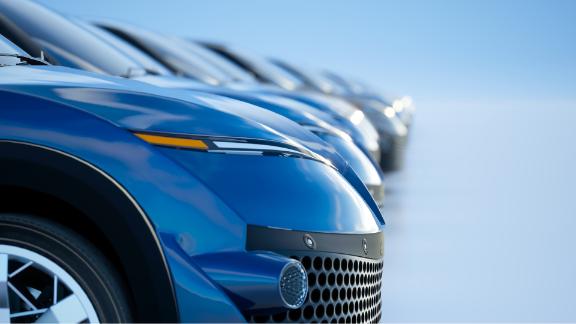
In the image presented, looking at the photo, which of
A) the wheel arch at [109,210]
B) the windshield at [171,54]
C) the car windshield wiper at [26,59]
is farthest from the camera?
the windshield at [171,54]

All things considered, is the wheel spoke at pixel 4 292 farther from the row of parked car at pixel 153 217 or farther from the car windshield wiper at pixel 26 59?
the car windshield wiper at pixel 26 59

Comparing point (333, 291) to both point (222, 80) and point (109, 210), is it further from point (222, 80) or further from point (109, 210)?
point (222, 80)

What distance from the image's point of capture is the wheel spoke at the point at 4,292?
8.23 feet

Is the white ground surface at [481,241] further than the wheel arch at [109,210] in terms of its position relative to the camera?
Yes

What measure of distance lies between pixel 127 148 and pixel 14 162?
0.98ft

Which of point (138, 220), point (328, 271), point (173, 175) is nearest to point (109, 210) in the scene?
point (138, 220)

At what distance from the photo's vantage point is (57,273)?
98.3 inches

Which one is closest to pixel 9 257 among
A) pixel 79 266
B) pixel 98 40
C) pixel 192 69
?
pixel 79 266

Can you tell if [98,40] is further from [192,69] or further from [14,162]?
[14,162]

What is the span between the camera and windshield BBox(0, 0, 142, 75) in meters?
4.70

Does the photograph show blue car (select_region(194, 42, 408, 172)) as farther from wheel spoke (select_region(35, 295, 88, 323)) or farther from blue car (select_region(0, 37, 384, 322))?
wheel spoke (select_region(35, 295, 88, 323))

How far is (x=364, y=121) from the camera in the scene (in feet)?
26.3

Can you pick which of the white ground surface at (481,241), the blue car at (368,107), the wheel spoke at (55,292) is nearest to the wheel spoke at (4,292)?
the wheel spoke at (55,292)

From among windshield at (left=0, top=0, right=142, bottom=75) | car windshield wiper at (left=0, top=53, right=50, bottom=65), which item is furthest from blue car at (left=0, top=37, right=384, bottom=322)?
windshield at (left=0, top=0, right=142, bottom=75)
